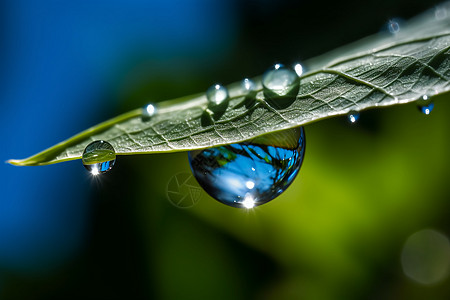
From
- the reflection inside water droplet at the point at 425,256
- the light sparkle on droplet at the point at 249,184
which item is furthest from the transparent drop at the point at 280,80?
the reflection inside water droplet at the point at 425,256

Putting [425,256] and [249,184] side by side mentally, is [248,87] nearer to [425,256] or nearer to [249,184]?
[249,184]

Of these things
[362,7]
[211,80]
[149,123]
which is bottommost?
[149,123]

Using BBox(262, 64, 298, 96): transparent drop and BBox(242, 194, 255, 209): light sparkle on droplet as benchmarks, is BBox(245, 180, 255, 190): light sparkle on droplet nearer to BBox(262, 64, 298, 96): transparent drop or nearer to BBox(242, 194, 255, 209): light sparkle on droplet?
BBox(242, 194, 255, 209): light sparkle on droplet

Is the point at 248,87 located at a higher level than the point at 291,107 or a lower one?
higher

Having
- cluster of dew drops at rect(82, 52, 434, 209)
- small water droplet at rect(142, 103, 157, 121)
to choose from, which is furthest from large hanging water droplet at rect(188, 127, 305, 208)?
small water droplet at rect(142, 103, 157, 121)

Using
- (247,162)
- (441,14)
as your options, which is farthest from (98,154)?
(441,14)

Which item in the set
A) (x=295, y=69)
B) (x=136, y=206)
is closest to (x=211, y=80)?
(x=136, y=206)

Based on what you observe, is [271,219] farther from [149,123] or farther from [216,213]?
[149,123]
